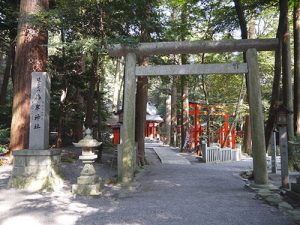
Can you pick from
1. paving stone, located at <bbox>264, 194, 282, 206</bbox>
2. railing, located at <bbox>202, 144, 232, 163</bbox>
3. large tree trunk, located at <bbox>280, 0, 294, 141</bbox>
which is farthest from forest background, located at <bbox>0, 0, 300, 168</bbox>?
railing, located at <bbox>202, 144, 232, 163</bbox>

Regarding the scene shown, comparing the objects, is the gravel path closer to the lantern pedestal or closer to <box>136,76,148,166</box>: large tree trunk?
the lantern pedestal

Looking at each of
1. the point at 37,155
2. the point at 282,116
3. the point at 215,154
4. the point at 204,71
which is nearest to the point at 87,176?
the point at 37,155

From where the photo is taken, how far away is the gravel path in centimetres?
510

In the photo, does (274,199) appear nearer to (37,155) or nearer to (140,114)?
(37,155)

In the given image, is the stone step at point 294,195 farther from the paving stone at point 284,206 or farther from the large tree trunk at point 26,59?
the large tree trunk at point 26,59

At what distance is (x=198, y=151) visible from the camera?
63.5ft

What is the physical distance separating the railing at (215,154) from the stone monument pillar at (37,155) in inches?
348

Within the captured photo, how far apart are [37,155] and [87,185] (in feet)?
5.36

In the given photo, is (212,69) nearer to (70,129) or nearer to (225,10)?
(225,10)

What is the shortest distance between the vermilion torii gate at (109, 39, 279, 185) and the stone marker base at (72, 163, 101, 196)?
1301 millimetres

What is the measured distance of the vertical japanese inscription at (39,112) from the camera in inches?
317

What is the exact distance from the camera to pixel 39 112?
26.7ft

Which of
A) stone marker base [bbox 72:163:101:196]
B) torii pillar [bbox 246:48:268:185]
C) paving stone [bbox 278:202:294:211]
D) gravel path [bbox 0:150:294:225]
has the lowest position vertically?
gravel path [bbox 0:150:294:225]

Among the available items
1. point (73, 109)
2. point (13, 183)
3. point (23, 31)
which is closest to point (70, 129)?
point (73, 109)
